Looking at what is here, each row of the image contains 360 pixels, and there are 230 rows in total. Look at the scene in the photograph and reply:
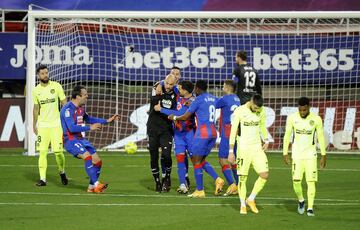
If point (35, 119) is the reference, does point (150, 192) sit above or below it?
below

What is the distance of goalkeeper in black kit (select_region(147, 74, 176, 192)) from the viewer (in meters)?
16.4

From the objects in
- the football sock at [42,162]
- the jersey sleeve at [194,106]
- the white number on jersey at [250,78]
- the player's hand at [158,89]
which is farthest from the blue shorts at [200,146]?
the football sock at [42,162]

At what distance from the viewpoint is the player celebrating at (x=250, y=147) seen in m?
13.5

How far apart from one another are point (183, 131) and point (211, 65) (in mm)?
10223

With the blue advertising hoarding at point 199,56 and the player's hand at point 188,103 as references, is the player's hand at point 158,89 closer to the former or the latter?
the player's hand at point 188,103

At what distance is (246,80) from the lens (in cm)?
1834

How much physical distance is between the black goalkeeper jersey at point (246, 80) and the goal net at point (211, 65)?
718 cm

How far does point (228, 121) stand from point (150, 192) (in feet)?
6.37

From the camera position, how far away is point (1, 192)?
16.1 meters

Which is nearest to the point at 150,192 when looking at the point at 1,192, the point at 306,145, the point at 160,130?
the point at 160,130

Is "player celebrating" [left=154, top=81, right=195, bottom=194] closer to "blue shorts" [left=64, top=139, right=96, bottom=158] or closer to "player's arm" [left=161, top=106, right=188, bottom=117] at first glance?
"player's arm" [left=161, top=106, right=188, bottom=117]

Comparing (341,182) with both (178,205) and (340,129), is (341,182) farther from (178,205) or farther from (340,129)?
(340,129)

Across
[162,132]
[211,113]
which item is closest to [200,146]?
[211,113]

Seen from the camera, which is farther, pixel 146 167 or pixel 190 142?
pixel 146 167
